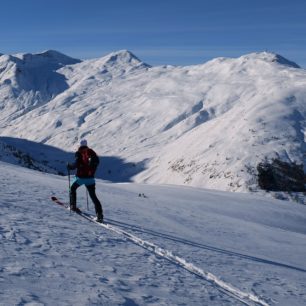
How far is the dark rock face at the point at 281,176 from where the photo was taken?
52.1m

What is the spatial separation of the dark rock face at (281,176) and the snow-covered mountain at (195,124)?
0.12 m

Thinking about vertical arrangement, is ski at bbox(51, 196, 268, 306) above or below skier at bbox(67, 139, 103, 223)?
below

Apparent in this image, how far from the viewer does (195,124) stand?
117 metres

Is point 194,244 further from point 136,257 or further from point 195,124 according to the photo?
point 195,124

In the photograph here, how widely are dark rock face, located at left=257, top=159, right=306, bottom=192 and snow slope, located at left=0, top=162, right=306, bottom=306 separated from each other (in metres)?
36.4

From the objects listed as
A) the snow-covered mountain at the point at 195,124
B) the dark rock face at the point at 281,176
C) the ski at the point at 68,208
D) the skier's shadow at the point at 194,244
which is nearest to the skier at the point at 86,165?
the ski at the point at 68,208

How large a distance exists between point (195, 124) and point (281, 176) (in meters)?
63.3

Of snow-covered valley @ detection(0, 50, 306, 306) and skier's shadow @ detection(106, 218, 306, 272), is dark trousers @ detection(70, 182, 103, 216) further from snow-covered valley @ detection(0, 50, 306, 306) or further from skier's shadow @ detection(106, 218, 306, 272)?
skier's shadow @ detection(106, 218, 306, 272)

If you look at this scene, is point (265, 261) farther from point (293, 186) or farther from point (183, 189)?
point (293, 186)

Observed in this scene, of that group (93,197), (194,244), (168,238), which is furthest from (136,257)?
(93,197)

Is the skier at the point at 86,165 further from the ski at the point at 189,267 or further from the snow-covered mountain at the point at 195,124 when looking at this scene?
the snow-covered mountain at the point at 195,124

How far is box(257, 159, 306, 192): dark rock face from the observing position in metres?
52.1

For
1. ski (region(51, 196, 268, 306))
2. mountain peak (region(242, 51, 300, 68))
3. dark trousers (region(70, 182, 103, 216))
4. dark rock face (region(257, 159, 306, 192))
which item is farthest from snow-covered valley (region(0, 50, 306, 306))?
mountain peak (region(242, 51, 300, 68))

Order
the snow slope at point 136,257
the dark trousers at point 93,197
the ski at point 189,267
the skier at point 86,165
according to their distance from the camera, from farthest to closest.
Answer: the skier at point 86,165 < the dark trousers at point 93,197 < the ski at point 189,267 < the snow slope at point 136,257
